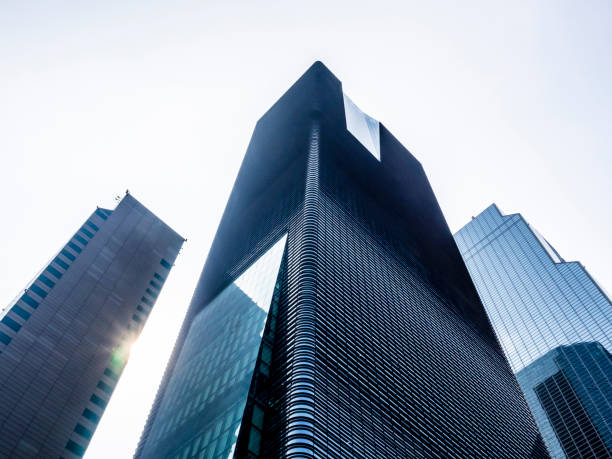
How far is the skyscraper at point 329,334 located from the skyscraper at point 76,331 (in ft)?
27.8

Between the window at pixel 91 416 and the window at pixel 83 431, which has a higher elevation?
the window at pixel 91 416

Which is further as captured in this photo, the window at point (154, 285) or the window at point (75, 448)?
the window at point (154, 285)

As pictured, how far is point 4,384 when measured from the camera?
5588 cm

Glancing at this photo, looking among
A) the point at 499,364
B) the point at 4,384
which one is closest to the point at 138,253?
the point at 4,384

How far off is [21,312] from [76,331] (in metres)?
7.02

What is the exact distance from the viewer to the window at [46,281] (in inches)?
2762

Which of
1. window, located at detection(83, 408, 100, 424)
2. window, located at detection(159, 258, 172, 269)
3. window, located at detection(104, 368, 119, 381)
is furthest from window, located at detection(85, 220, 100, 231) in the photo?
window, located at detection(83, 408, 100, 424)

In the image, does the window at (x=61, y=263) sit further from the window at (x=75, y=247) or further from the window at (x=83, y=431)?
the window at (x=83, y=431)

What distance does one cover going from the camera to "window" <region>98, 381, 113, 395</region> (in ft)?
216

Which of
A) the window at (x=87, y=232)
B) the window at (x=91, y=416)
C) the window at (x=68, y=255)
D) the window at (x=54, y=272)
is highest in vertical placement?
the window at (x=87, y=232)

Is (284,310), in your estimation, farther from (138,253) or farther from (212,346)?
(138,253)

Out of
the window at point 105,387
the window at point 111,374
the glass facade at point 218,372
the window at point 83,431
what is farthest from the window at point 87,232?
the window at point 83,431

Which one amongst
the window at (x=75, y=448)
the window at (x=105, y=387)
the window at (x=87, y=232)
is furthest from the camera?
the window at (x=87, y=232)

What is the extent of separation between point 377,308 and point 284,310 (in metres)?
12.5
